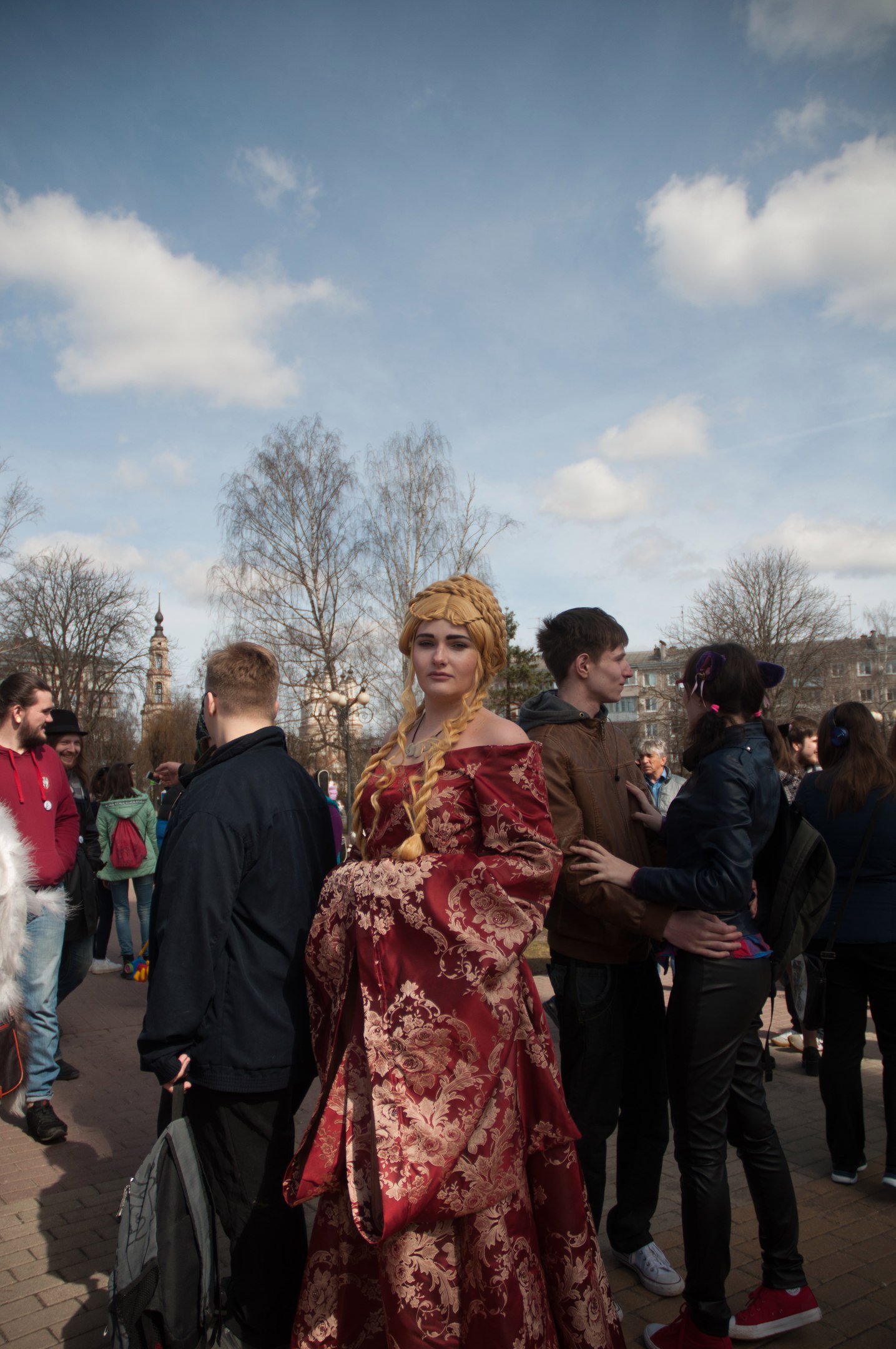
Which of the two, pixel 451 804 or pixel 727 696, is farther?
pixel 727 696

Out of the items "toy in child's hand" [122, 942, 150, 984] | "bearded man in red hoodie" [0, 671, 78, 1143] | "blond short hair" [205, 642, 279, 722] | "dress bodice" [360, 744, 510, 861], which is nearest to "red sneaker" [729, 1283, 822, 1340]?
"dress bodice" [360, 744, 510, 861]

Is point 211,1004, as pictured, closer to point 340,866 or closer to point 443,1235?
point 340,866

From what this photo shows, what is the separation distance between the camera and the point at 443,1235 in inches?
85.0

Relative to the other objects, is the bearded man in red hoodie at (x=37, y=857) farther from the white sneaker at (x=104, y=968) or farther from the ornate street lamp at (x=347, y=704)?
the ornate street lamp at (x=347, y=704)

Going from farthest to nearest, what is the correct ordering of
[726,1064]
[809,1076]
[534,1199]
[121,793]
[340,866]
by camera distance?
1. [121,793]
2. [809,1076]
3. [726,1064]
4. [340,866]
5. [534,1199]

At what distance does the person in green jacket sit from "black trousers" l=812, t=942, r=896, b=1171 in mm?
6381

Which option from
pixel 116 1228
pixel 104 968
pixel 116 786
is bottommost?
pixel 104 968

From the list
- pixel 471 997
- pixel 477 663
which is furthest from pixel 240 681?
pixel 471 997

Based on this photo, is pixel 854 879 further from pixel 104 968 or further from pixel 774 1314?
pixel 104 968

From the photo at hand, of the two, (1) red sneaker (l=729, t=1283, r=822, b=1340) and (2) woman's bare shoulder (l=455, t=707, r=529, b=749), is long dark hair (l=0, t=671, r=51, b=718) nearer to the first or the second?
(2) woman's bare shoulder (l=455, t=707, r=529, b=749)

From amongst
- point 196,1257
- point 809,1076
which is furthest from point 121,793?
point 196,1257

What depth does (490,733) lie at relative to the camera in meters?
2.43

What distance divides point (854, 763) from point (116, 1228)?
3584mm

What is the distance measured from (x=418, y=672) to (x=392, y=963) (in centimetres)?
83
